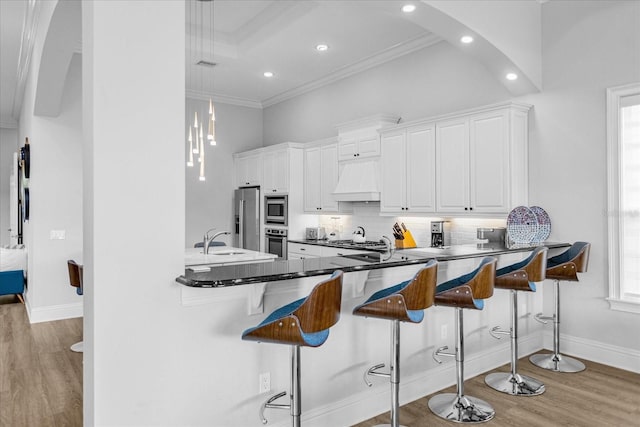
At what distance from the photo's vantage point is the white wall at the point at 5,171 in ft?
30.5

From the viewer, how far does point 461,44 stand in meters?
3.89

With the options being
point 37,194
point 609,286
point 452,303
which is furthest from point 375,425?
point 37,194

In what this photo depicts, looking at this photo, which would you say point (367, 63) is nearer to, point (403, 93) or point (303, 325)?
point (403, 93)

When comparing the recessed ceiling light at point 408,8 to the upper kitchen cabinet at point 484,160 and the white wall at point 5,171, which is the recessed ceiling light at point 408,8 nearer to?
the upper kitchen cabinet at point 484,160

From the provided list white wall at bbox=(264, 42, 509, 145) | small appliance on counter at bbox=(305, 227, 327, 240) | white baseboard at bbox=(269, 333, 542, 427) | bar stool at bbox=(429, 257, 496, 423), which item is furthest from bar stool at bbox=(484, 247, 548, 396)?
small appliance on counter at bbox=(305, 227, 327, 240)

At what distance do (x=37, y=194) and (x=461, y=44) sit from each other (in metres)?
5.14

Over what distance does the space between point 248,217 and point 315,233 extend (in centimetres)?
145

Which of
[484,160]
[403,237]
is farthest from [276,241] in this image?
[484,160]

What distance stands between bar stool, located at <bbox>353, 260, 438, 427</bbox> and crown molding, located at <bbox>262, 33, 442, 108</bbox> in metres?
3.45

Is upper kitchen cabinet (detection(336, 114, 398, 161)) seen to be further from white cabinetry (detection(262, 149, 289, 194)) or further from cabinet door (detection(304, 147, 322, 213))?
white cabinetry (detection(262, 149, 289, 194))

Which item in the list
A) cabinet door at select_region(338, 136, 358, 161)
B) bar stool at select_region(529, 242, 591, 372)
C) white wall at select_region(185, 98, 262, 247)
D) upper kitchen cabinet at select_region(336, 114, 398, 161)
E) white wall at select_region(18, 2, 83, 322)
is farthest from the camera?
white wall at select_region(185, 98, 262, 247)

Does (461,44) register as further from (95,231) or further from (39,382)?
(39,382)

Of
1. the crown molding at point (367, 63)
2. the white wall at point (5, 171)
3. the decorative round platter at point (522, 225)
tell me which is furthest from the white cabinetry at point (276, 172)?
the white wall at point (5, 171)

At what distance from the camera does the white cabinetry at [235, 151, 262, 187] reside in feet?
23.6
